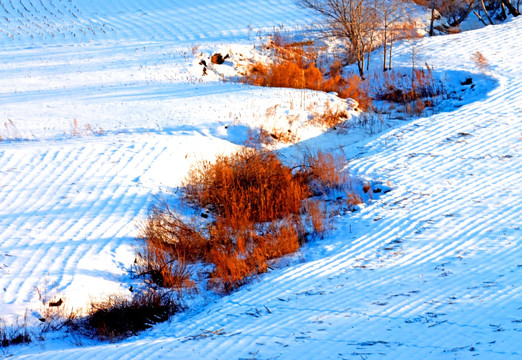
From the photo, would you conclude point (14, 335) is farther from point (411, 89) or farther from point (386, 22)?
point (386, 22)

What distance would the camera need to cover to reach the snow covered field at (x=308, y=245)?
4719mm

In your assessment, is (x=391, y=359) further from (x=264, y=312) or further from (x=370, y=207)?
(x=370, y=207)

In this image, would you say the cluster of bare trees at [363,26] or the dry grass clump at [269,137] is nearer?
the dry grass clump at [269,137]

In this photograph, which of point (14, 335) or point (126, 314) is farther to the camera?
point (126, 314)

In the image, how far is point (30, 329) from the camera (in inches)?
216

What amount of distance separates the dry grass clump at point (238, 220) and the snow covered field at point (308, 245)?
0.32 meters

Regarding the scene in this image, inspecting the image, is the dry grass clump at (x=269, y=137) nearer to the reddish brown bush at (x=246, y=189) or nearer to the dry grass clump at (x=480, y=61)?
the reddish brown bush at (x=246, y=189)

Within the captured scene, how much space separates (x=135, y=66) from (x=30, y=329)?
10117 mm

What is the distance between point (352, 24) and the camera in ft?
52.4

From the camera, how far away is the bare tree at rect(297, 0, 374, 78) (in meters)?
15.6

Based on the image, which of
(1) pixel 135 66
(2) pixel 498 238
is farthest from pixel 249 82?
(2) pixel 498 238

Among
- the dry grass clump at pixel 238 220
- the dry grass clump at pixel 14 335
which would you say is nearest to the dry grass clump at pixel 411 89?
the dry grass clump at pixel 238 220

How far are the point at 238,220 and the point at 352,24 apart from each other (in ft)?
33.0

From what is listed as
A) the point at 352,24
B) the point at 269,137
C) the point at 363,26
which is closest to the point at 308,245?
the point at 269,137
